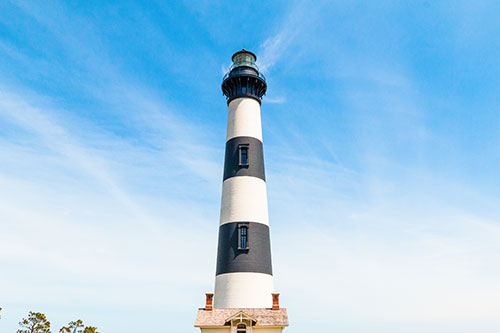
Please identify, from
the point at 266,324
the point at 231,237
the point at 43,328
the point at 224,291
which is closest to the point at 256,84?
the point at 231,237

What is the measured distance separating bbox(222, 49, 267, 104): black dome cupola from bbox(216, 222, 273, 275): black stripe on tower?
11.1 metres

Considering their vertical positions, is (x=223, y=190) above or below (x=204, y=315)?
above

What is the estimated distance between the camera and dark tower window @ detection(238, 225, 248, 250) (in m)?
26.7

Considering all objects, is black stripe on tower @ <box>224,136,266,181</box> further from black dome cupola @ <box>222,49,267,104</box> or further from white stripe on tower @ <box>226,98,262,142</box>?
black dome cupola @ <box>222,49,267,104</box>

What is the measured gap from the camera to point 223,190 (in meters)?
29.4

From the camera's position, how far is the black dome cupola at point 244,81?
104ft

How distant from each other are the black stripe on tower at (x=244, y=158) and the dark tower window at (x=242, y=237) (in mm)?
4120

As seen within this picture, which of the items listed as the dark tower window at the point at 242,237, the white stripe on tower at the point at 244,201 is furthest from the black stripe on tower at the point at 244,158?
the dark tower window at the point at 242,237

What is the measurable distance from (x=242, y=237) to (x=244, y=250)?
3.25ft

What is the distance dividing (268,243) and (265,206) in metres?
2.76

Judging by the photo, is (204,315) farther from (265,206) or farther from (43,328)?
(43,328)

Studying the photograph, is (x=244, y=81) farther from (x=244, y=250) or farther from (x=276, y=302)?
(x=276, y=302)

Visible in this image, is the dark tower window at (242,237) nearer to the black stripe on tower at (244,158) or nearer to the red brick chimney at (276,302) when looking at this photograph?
the red brick chimney at (276,302)

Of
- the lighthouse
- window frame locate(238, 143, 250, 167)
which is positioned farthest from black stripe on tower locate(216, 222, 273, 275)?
window frame locate(238, 143, 250, 167)
